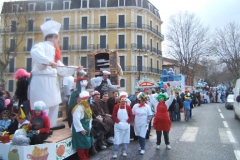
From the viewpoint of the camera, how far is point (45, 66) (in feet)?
16.6

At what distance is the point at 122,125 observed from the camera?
625 cm

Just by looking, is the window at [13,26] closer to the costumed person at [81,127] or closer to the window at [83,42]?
the window at [83,42]

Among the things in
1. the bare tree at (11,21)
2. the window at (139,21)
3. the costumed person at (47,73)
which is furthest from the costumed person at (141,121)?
the window at (139,21)

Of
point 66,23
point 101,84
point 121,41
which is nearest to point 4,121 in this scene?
point 101,84

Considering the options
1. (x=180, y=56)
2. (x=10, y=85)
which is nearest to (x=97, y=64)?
(x=180, y=56)

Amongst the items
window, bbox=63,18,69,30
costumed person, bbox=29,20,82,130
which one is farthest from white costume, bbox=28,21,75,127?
window, bbox=63,18,69,30

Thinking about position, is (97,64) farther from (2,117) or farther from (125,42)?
(125,42)

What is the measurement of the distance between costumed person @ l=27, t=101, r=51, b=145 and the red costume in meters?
3.36

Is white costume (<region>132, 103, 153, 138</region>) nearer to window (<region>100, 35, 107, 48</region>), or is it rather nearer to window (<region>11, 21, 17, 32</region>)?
window (<region>11, 21, 17, 32</region>)

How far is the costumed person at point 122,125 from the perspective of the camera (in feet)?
20.5

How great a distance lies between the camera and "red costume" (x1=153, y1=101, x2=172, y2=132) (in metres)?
7.02

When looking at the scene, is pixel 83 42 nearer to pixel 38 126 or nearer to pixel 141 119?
pixel 141 119

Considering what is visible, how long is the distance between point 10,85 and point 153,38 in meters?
25.5

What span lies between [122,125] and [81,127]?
132cm
